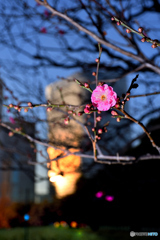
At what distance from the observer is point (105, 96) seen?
3.89 feet

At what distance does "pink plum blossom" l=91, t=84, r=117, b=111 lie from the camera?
1.18m

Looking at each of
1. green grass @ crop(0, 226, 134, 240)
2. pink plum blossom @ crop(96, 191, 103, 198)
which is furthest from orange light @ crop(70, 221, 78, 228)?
pink plum blossom @ crop(96, 191, 103, 198)

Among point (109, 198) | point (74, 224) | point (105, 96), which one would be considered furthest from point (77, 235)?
point (105, 96)

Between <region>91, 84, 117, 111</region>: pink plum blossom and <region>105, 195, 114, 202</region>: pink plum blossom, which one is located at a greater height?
<region>105, 195, 114, 202</region>: pink plum blossom

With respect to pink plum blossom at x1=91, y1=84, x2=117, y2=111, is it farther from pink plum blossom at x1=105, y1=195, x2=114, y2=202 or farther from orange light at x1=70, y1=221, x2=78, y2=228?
orange light at x1=70, y1=221, x2=78, y2=228

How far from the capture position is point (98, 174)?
10664mm

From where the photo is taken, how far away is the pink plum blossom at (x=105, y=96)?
1181 mm

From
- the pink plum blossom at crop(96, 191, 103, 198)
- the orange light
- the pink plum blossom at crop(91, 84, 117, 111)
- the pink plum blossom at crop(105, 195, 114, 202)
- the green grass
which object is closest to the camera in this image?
the pink plum blossom at crop(91, 84, 117, 111)

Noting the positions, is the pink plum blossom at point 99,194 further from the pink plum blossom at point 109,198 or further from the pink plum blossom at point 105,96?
the pink plum blossom at point 105,96

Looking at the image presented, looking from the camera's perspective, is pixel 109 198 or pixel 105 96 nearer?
pixel 105 96

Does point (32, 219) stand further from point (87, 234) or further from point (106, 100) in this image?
point (106, 100)

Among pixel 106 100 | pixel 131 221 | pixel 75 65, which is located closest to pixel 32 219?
pixel 131 221

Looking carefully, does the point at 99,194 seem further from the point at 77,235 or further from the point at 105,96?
the point at 105,96

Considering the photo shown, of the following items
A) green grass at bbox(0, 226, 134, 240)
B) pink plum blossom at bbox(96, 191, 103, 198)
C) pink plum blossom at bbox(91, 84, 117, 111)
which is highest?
pink plum blossom at bbox(96, 191, 103, 198)
